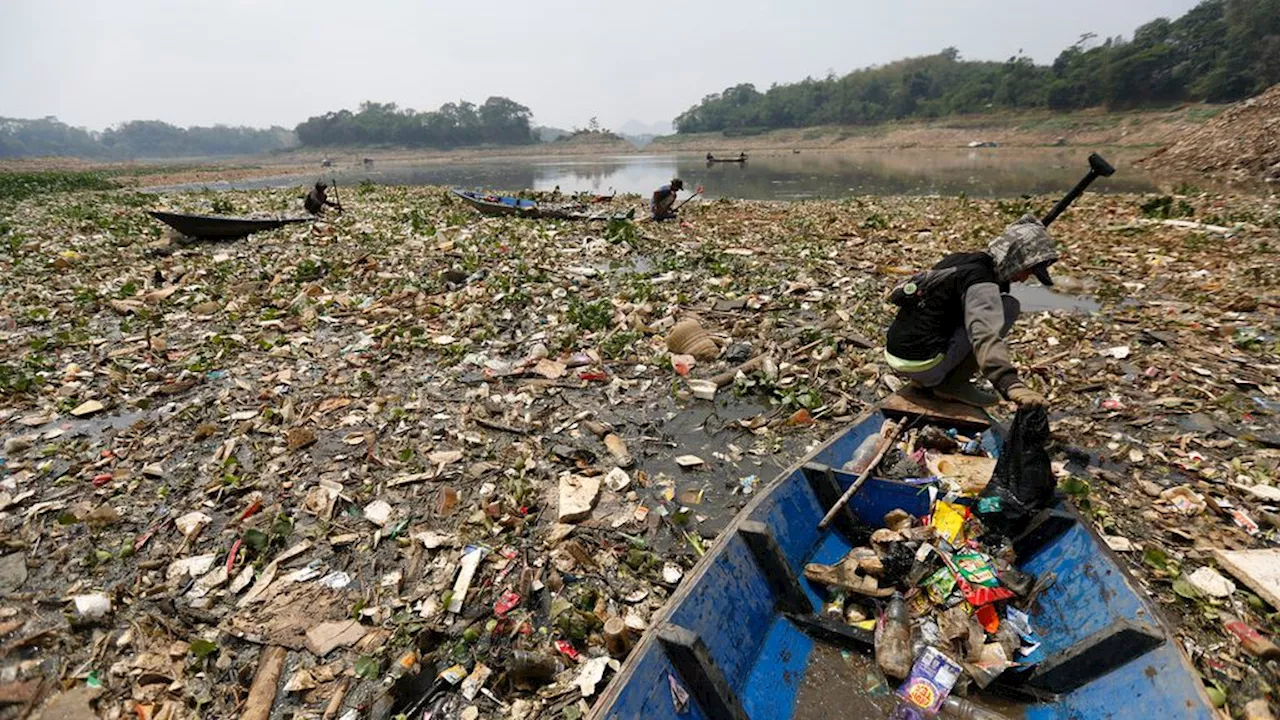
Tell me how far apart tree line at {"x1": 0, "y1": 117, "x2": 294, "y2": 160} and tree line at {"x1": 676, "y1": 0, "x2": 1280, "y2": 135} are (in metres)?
147

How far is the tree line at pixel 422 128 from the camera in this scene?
114 m

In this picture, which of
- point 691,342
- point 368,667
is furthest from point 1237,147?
point 368,667

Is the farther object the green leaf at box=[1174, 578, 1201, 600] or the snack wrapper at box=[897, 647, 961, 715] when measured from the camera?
the green leaf at box=[1174, 578, 1201, 600]

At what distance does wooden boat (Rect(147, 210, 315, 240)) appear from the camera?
43.3ft

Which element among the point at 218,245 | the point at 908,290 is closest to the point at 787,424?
the point at 908,290

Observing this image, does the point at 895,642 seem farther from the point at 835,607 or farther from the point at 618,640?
the point at 618,640

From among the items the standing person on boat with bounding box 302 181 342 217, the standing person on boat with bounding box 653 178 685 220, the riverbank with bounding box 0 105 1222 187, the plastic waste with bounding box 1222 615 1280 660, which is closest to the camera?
the plastic waste with bounding box 1222 615 1280 660

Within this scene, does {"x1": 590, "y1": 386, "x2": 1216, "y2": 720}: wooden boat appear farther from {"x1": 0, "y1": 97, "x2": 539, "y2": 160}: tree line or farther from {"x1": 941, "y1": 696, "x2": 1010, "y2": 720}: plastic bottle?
{"x1": 0, "y1": 97, "x2": 539, "y2": 160}: tree line

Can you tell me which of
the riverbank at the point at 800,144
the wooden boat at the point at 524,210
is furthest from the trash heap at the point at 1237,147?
the wooden boat at the point at 524,210

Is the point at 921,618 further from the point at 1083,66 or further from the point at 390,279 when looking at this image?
the point at 1083,66

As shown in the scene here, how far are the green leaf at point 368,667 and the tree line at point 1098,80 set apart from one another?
3047 inches

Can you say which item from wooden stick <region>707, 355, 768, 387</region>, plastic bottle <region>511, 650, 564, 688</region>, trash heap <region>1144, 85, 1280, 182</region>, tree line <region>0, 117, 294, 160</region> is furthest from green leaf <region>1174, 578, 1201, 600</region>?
tree line <region>0, 117, 294, 160</region>

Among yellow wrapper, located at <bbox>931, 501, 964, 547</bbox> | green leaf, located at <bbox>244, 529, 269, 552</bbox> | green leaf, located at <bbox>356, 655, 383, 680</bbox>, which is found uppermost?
yellow wrapper, located at <bbox>931, 501, 964, 547</bbox>

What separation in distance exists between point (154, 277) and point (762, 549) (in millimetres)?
13112
